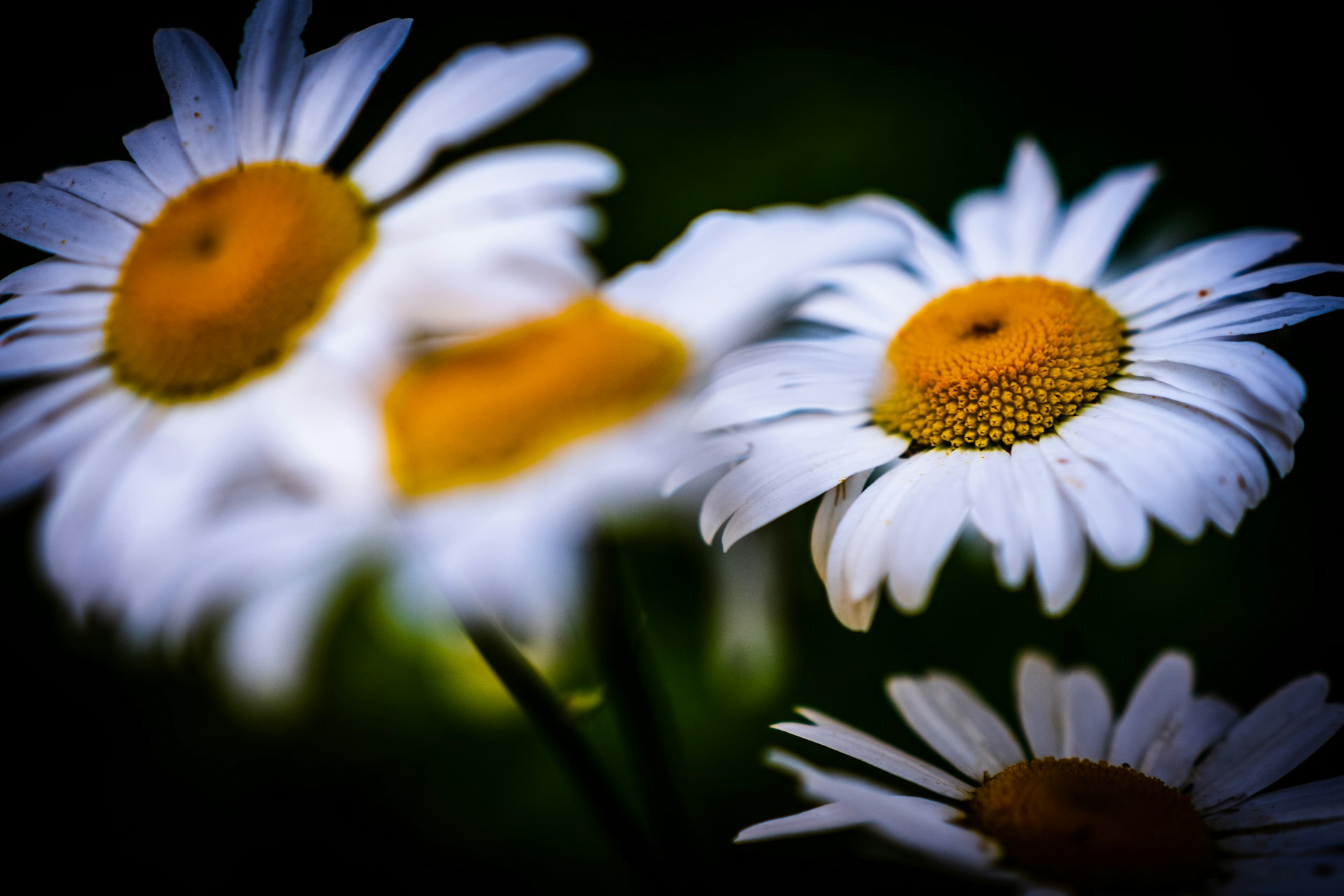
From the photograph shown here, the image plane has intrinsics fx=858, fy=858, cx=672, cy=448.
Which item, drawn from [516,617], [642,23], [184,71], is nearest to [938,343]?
[516,617]

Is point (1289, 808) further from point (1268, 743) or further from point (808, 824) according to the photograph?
point (808, 824)

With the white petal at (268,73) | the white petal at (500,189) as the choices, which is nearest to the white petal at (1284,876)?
the white petal at (500,189)

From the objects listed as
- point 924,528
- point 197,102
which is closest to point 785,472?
point 924,528

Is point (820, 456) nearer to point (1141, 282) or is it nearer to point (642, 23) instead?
point (1141, 282)

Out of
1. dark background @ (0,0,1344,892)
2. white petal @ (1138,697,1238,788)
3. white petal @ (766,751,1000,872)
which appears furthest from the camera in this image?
dark background @ (0,0,1344,892)

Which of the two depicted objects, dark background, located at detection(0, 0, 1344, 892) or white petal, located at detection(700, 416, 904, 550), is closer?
white petal, located at detection(700, 416, 904, 550)

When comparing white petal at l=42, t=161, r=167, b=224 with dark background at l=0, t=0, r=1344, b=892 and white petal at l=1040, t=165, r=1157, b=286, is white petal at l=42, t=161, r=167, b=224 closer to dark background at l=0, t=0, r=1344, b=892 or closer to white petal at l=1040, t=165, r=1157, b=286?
dark background at l=0, t=0, r=1344, b=892

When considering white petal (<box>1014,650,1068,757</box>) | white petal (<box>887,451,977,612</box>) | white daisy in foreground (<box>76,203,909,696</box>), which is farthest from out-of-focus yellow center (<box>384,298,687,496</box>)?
white petal (<box>1014,650,1068,757</box>)

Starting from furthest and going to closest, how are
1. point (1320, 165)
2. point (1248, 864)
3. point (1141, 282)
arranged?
point (1320, 165) → point (1141, 282) → point (1248, 864)
